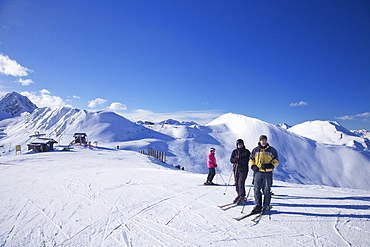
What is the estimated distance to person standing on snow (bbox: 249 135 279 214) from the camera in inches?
167

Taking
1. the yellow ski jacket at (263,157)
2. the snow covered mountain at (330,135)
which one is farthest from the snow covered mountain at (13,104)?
the snow covered mountain at (330,135)

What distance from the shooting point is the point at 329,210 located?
4.69 metres

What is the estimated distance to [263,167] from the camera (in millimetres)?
4238

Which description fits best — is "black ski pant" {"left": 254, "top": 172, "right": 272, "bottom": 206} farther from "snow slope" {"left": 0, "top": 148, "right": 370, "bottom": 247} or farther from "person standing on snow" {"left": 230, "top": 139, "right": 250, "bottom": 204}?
"person standing on snow" {"left": 230, "top": 139, "right": 250, "bottom": 204}

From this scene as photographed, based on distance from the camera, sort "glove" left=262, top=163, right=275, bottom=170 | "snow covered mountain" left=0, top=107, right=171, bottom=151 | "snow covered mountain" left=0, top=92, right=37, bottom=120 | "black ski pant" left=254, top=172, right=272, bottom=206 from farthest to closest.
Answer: "snow covered mountain" left=0, top=92, right=37, bottom=120, "snow covered mountain" left=0, top=107, right=171, bottom=151, "black ski pant" left=254, top=172, right=272, bottom=206, "glove" left=262, top=163, right=275, bottom=170

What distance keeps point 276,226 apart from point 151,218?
296 centimetres

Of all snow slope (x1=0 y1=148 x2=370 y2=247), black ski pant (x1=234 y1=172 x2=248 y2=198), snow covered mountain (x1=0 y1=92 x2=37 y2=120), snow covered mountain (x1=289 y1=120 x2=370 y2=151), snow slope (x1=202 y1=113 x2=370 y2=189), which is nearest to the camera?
snow slope (x1=0 y1=148 x2=370 y2=247)

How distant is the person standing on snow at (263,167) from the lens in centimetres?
425

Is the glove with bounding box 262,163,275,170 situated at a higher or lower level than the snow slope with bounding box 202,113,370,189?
higher

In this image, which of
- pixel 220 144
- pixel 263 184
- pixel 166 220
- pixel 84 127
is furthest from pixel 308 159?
pixel 84 127

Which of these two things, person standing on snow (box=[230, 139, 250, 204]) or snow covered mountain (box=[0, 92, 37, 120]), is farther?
snow covered mountain (box=[0, 92, 37, 120])

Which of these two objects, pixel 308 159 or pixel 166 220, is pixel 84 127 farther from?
pixel 308 159

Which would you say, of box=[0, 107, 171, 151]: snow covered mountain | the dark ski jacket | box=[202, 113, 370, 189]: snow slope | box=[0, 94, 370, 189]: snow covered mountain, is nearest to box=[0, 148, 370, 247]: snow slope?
the dark ski jacket

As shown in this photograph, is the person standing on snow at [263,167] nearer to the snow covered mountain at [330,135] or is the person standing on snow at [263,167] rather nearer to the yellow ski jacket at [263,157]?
the yellow ski jacket at [263,157]
